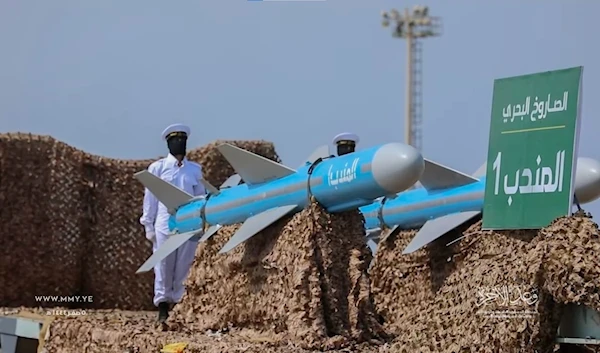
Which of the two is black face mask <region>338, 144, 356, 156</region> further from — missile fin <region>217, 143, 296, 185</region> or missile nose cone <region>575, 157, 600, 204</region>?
missile nose cone <region>575, 157, 600, 204</region>

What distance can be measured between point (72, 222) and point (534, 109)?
21.7 feet

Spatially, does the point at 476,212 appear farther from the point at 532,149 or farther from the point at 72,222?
the point at 72,222

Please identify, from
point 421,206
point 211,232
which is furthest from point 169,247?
point 421,206

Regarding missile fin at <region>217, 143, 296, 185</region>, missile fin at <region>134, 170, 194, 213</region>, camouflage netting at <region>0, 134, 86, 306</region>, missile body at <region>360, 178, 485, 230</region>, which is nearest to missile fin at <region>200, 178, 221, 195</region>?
missile fin at <region>134, 170, 194, 213</region>

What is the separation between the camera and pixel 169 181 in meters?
7.31

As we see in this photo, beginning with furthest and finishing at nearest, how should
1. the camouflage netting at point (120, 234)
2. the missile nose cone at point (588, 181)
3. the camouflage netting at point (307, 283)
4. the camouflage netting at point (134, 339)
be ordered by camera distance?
the camouflage netting at point (120, 234) < the missile nose cone at point (588, 181) < the camouflage netting at point (307, 283) < the camouflage netting at point (134, 339)

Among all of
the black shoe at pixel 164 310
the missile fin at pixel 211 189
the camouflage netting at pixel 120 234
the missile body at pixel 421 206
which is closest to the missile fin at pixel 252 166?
the missile fin at pixel 211 189

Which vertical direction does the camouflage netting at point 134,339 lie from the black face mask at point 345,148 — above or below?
below

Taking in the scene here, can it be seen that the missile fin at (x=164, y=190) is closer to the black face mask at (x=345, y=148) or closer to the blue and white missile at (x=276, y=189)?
the blue and white missile at (x=276, y=189)

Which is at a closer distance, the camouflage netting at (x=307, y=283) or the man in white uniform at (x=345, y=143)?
the camouflage netting at (x=307, y=283)

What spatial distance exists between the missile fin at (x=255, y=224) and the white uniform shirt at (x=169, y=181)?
1.57 metres

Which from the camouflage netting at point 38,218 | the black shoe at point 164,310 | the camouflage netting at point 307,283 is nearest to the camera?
the camouflage netting at point 307,283

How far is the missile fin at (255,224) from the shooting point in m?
5.60

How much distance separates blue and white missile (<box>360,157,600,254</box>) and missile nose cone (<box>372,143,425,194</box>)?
38.0 inches
